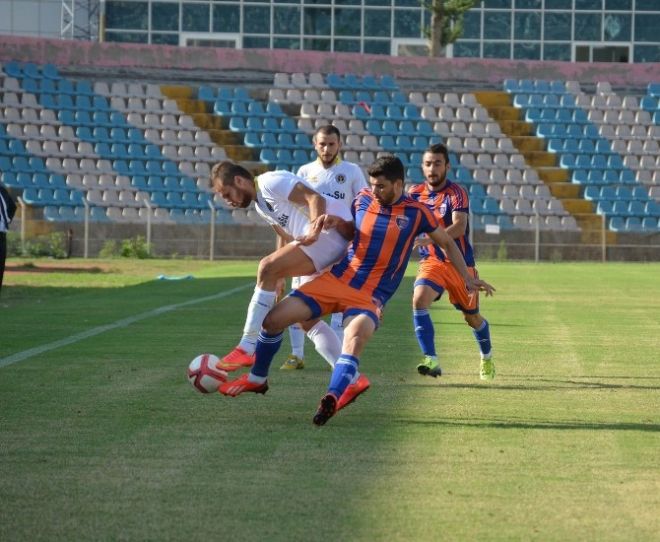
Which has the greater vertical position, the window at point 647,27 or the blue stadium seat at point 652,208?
the window at point 647,27

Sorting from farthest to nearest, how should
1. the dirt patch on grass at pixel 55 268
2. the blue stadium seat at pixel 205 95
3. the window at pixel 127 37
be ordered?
the window at pixel 127 37
the blue stadium seat at pixel 205 95
the dirt patch on grass at pixel 55 268

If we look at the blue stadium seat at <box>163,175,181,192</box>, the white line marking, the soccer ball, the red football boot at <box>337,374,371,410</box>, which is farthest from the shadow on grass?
the blue stadium seat at <box>163,175,181,192</box>

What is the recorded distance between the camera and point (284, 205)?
9086 mm

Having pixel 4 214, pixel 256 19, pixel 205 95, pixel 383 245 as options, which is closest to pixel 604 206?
pixel 205 95

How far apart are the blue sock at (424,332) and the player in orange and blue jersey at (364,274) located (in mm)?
2153

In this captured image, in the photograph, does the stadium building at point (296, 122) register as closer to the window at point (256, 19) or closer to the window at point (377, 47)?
the window at point (256, 19)

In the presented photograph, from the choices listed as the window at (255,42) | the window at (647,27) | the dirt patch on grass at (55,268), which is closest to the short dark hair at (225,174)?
the dirt patch on grass at (55,268)

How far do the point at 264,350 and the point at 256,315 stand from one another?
384 mm

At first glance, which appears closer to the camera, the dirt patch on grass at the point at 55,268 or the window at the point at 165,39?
the dirt patch on grass at the point at 55,268

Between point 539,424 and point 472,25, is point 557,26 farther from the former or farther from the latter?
point 539,424

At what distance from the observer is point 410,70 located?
1761 inches

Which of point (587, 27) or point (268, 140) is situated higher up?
point (587, 27)

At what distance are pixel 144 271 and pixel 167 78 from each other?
45.9 feet

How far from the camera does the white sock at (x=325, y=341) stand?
9.30 meters
